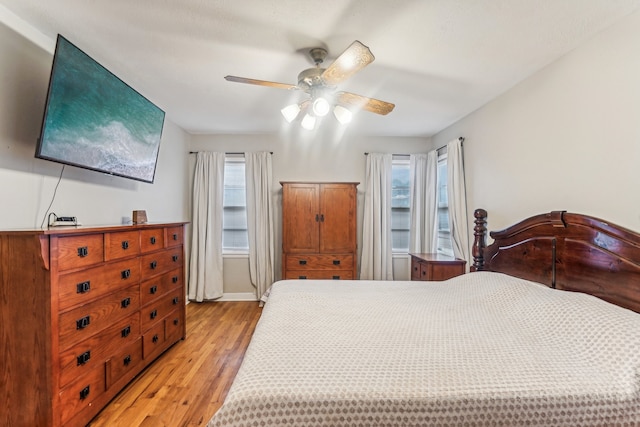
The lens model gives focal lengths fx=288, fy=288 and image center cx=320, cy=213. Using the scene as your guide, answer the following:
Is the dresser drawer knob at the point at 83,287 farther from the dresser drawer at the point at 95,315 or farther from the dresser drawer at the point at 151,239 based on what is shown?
the dresser drawer at the point at 151,239

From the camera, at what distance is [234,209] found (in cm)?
420

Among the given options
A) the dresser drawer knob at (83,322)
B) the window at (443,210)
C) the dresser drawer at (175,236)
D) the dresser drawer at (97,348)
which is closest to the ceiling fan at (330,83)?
the dresser drawer at (175,236)

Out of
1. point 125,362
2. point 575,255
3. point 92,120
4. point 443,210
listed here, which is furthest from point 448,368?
point 443,210

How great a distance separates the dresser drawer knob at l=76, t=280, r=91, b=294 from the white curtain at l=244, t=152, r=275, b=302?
237 cm

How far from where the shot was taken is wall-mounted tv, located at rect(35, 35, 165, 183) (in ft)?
5.36

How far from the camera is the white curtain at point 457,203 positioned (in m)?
3.19

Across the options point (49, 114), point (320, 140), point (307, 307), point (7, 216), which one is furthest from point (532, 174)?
point (7, 216)

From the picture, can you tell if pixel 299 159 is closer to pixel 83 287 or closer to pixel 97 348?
pixel 83 287

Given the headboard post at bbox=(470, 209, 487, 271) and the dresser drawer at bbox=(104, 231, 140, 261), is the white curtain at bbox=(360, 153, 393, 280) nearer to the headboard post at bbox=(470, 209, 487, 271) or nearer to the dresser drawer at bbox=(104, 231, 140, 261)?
the headboard post at bbox=(470, 209, 487, 271)

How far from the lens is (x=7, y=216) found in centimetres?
164

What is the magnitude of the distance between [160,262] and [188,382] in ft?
3.27

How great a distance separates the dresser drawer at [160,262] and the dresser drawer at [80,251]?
474mm

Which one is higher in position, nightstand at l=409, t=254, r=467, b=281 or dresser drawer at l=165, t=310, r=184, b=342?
nightstand at l=409, t=254, r=467, b=281

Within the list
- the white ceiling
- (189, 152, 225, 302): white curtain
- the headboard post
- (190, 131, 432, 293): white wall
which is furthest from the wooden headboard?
(189, 152, 225, 302): white curtain
